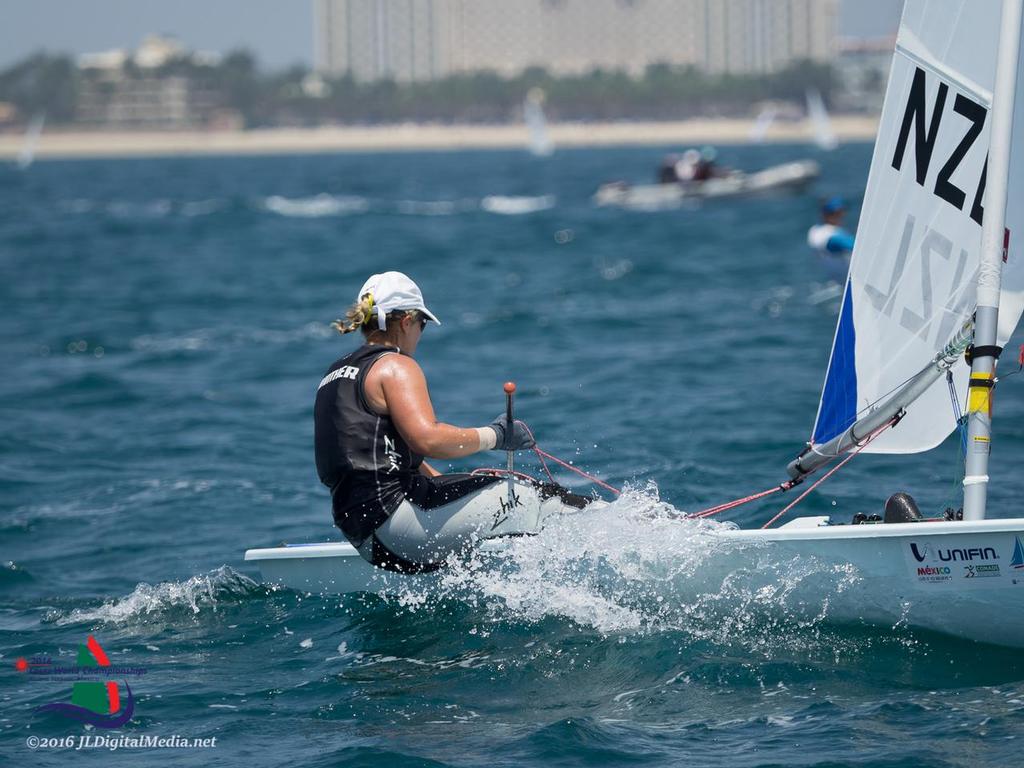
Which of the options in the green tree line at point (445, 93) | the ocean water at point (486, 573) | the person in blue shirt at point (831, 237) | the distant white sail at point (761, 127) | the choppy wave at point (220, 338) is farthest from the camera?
the green tree line at point (445, 93)

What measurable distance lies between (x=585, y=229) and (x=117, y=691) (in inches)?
1020

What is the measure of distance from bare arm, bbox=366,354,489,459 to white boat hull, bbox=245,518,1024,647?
0.56 meters

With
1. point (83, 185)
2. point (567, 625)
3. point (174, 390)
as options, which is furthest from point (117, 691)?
point (83, 185)

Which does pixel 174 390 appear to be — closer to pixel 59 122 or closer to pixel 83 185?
pixel 83 185

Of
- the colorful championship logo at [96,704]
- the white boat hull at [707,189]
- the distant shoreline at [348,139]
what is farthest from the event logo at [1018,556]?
the distant shoreline at [348,139]

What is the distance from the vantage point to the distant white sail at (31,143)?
117375 millimetres

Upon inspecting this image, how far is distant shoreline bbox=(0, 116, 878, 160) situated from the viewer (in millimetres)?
139250

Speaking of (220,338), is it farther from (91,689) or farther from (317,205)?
(317,205)

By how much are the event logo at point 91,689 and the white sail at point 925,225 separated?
3060 millimetres

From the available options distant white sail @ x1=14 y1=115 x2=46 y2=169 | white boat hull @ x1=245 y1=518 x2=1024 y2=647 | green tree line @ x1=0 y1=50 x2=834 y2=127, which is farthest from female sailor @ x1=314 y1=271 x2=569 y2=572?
green tree line @ x1=0 y1=50 x2=834 y2=127

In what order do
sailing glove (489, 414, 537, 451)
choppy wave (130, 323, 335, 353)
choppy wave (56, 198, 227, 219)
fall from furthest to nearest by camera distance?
1. choppy wave (56, 198, 227, 219)
2. choppy wave (130, 323, 335, 353)
3. sailing glove (489, 414, 537, 451)

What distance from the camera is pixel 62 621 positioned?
21.1ft

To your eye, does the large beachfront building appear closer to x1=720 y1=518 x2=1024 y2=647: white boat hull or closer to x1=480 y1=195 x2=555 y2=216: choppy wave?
x1=480 y1=195 x2=555 y2=216: choppy wave

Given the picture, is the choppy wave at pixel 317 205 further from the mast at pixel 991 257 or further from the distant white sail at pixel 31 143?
the distant white sail at pixel 31 143
